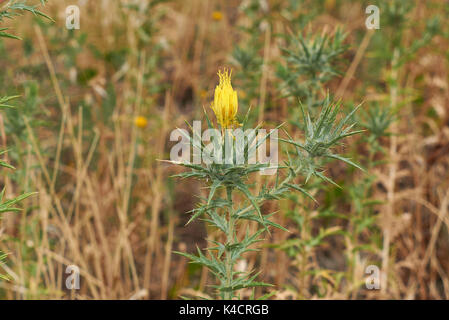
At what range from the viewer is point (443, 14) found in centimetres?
335

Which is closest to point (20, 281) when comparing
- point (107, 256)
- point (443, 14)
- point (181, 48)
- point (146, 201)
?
point (107, 256)

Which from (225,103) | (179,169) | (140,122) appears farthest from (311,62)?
(140,122)

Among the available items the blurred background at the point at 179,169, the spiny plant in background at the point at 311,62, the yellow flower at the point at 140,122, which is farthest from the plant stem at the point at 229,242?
the yellow flower at the point at 140,122

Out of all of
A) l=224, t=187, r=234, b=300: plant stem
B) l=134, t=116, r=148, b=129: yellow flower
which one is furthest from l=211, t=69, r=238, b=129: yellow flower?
l=134, t=116, r=148, b=129: yellow flower

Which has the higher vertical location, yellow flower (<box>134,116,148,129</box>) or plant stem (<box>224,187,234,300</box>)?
yellow flower (<box>134,116,148,129</box>)

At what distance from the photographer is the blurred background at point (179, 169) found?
2.11 meters

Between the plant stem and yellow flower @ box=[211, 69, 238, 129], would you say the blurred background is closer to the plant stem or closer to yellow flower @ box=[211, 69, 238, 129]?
the plant stem

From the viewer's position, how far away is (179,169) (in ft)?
8.54

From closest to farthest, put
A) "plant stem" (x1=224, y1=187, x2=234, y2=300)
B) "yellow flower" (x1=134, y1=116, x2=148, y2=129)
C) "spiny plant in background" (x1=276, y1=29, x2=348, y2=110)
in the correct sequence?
"plant stem" (x1=224, y1=187, x2=234, y2=300) → "spiny plant in background" (x1=276, y1=29, x2=348, y2=110) → "yellow flower" (x1=134, y1=116, x2=148, y2=129)

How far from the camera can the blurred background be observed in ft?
6.91

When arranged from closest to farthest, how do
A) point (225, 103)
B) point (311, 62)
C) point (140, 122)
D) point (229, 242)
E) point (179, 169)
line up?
point (225, 103) < point (229, 242) < point (311, 62) < point (179, 169) < point (140, 122)

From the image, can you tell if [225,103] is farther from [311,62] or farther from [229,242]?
[311,62]

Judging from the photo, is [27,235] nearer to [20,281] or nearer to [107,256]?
[20,281]

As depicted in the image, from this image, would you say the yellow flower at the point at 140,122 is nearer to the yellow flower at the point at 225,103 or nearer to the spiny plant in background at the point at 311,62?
the spiny plant in background at the point at 311,62
